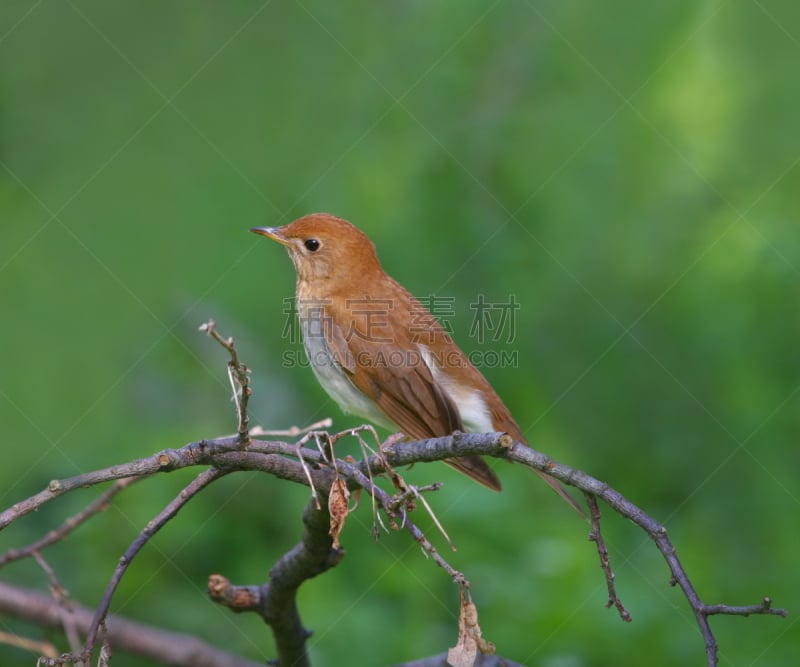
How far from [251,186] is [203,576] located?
3632 mm

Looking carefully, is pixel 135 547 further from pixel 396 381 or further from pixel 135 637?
pixel 396 381

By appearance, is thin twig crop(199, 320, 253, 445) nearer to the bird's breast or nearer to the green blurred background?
the green blurred background

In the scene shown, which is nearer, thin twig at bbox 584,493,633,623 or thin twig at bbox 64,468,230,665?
thin twig at bbox 584,493,633,623

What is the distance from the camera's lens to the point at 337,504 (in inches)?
→ 110

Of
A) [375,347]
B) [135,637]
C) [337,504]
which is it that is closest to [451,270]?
[375,347]

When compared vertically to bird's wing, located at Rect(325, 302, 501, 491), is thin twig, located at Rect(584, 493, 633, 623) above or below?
above

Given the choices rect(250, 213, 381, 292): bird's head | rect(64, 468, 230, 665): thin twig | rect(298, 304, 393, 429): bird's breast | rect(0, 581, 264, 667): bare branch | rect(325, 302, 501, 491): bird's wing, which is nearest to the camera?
rect(64, 468, 230, 665): thin twig

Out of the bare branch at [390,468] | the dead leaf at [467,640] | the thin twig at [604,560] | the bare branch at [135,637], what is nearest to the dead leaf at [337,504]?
the bare branch at [390,468]

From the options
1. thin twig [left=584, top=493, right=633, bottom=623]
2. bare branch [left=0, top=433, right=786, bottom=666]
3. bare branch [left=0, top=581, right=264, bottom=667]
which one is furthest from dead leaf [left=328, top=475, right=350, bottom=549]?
bare branch [left=0, top=581, right=264, bottom=667]

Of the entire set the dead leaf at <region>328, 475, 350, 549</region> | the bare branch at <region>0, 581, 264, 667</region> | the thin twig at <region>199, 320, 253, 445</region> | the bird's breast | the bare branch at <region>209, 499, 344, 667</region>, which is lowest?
the bare branch at <region>0, 581, 264, 667</region>

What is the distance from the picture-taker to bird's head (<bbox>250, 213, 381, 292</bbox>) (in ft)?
18.0

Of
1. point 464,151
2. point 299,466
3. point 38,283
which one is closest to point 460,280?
point 464,151

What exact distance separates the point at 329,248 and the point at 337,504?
2.90m

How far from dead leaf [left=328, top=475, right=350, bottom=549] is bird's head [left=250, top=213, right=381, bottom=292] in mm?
2765
